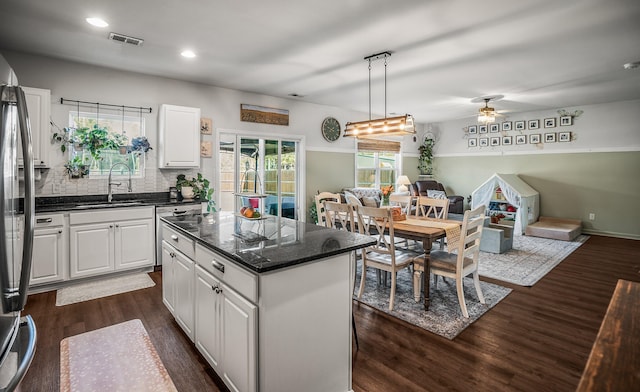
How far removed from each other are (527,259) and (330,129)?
4.16 metres

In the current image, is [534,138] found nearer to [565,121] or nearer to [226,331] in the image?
[565,121]

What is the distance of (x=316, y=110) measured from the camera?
662 cm

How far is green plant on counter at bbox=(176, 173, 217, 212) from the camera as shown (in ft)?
15.9

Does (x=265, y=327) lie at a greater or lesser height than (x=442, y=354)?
greater

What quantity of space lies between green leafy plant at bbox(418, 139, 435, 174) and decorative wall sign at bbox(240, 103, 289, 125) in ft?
15.3

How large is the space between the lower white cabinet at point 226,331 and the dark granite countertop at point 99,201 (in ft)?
8.03

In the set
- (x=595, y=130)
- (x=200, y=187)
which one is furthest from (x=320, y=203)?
(x=595, y=130)

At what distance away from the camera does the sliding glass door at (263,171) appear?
5430 mm

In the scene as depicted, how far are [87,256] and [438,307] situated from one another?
387 centimetres

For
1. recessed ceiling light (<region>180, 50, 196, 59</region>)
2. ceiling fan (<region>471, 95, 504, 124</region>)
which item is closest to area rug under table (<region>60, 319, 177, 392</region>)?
recessed ceiling light (<region>180, 50, 196, 59</region>)

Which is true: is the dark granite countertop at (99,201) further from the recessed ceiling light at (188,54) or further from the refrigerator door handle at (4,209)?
the refrigerator door handle at (4,209)

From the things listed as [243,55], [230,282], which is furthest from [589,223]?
[230,282]

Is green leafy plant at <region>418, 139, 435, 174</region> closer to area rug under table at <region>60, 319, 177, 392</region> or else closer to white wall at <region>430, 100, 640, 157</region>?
white wall at <region>430, 100, 640, 157</region>

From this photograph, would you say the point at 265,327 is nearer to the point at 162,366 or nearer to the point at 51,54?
the point at 162,366
